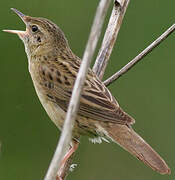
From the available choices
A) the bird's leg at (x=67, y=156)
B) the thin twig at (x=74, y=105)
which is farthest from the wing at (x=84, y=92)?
the thin twig at (x=74, y=105)

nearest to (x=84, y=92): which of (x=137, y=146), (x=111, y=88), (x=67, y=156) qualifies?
(x=67, y=156)

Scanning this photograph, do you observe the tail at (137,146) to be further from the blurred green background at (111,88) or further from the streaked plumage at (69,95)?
the blurred green background at (111,88)

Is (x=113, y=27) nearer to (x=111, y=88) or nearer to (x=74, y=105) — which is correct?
(x=74, y=105)

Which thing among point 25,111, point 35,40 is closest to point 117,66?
point 25,111

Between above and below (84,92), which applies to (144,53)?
above

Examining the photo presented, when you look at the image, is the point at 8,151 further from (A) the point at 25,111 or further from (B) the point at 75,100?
(B) the point at 75,100
